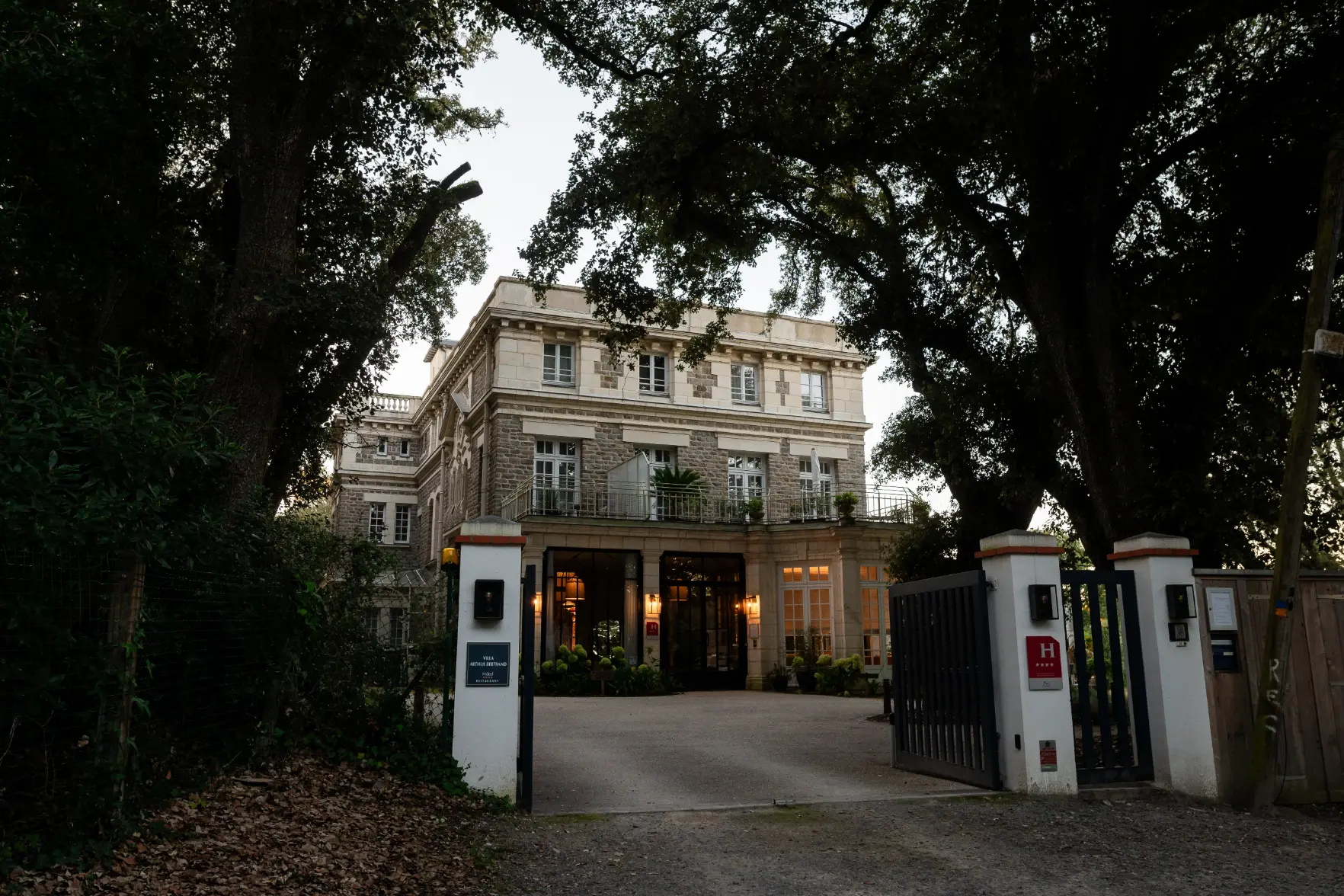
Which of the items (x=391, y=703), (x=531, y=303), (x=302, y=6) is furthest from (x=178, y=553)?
(x=531, y=303)

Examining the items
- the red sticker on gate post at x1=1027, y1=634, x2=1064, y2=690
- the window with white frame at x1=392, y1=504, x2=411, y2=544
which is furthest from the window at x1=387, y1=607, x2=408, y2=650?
the window with white frame at x1=392, y1=504, x2=411, y2=544

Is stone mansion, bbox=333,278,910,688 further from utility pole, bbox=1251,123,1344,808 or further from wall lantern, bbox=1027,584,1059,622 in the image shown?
utility pole, bbox=1251,123,1344,808

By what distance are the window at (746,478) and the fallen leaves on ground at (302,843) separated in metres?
19.2

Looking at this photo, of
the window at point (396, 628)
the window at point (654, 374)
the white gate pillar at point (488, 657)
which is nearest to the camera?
the white gate pillar at point (488, 657)

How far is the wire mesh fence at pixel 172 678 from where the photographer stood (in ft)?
14.9

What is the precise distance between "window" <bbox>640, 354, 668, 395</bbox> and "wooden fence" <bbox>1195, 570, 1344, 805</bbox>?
18578 millimetres

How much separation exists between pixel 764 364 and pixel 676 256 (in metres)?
13.4

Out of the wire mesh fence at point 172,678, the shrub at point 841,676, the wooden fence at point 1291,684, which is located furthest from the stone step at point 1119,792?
the shrub at point 841,676

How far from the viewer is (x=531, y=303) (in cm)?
2438

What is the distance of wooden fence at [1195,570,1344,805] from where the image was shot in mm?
7578

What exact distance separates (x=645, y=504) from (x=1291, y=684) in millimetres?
17363

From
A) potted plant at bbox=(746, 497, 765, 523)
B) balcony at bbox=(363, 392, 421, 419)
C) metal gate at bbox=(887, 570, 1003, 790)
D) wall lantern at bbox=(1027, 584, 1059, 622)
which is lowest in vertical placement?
metal gate at bbox=(887, 570, 1003, 790)

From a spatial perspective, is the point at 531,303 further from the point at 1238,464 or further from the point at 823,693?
the point at 1238,464

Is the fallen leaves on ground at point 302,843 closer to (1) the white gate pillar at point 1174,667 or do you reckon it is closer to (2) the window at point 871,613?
(1) the white gate pillar at point 1174,667
